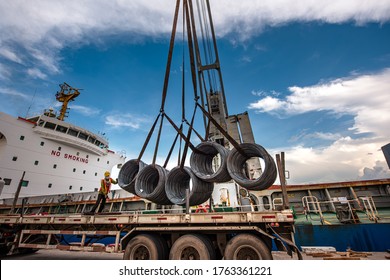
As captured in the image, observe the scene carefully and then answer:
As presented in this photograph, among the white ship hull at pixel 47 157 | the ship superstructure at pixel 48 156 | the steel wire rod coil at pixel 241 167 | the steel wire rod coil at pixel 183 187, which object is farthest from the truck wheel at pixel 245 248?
the white ship hull at pixel 47 157

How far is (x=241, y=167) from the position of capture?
5.36 meters

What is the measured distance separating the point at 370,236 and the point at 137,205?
14681 millimetres

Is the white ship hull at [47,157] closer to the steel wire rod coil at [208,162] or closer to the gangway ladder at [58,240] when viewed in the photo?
the gangway ladder at [58,240]

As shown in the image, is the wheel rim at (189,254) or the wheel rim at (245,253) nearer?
the wheel rim at (245,253)

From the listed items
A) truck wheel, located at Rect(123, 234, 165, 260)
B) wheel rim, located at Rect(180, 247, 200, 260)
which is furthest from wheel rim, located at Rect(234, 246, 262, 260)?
truck wheel, located at Rect(123, 234, 165, 260)

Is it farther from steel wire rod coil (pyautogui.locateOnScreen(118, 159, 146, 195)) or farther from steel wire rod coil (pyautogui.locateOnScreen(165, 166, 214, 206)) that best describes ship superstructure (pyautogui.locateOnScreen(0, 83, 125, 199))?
steel wire rod coil (pyautogui.locateOnScreen(165, 166, 214, 206))

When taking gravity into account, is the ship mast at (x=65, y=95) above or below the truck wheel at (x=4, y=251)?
above

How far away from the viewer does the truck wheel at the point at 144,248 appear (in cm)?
461

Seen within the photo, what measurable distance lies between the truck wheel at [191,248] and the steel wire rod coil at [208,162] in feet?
5.44

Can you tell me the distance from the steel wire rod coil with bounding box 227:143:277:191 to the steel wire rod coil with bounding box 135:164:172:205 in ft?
7.88

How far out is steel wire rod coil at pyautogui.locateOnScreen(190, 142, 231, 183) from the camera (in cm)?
546

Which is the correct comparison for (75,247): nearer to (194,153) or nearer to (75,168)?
(194,153)

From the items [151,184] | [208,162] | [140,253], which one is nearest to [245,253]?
[140,253]

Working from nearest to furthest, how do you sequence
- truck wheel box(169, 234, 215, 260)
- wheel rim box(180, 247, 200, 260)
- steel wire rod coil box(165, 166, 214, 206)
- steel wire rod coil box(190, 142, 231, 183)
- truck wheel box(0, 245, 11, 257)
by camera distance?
truck wheel box(169, 234, 215, 260) → wheel rim box(180, 247, 200, 260) → steel wire rod coil box(190, 142, 231, 183) → steel wire rod coil box(165, 166, 214, 206) → truck wheel box(0, 245, 11, 257)
